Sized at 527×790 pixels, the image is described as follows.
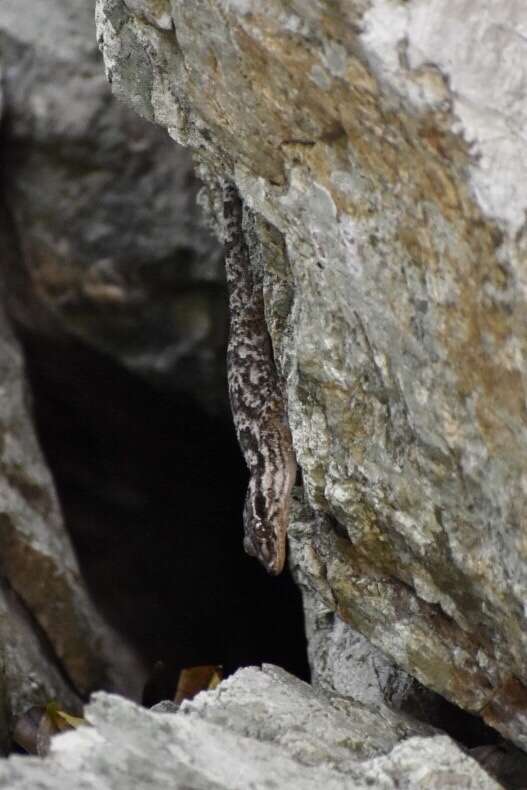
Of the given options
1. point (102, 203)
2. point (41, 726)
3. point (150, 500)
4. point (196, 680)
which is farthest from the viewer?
point (150, 500)

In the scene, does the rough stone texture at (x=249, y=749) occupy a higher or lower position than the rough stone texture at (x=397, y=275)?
lower

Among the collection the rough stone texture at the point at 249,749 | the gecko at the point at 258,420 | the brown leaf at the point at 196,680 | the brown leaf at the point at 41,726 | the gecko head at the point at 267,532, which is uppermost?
the gecko at the point at 258,420

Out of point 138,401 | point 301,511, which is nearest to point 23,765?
point 301,511

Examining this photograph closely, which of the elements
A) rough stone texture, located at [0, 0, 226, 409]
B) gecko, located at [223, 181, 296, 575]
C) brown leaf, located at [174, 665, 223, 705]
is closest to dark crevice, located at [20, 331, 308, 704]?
rough stone texture, located at [0, 0, 226, 409]

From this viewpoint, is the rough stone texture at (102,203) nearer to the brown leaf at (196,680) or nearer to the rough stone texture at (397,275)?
the brown leaf at (196,680)

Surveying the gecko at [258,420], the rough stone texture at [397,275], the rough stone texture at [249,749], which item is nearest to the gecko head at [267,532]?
the gecko at [258,420]

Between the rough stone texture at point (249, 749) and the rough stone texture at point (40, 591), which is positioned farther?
the rough stone texture at point (40, 591)

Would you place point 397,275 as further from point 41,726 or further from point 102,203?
point 102,203

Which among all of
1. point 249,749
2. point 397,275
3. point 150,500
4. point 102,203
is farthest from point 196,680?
point 102,203
